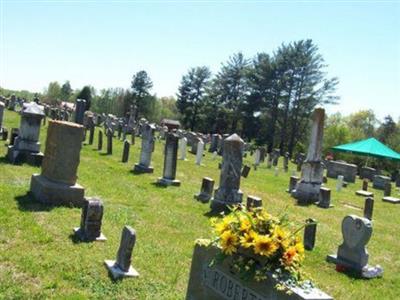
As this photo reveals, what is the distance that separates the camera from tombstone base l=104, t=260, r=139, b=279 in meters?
6.96

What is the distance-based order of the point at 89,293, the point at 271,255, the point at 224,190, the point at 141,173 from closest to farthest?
1. the point at 271,255
2. the point at 89,293
3. the point at 224,190
4. the point at 141,173

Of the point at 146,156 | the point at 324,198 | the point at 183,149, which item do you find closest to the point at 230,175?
the point at 324,198

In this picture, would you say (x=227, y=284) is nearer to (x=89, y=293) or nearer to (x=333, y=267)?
(x=89, y=293)

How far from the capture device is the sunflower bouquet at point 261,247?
4.46 meters

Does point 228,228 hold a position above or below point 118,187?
above

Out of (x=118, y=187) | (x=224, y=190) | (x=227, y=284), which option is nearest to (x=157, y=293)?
(x=227, y=284)

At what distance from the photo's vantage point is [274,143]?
2276 inches

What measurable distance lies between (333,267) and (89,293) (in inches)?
212

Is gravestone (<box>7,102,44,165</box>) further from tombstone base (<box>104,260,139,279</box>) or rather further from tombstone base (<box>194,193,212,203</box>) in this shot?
tombstone base (<box>104,260,139,279</box>)

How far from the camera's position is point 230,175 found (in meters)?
13.4

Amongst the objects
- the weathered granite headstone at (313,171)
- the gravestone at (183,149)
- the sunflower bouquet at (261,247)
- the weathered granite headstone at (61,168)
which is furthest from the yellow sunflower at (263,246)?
the gravestone at (183,149)

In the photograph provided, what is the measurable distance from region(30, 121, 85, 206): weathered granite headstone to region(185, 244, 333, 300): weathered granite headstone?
562 cm

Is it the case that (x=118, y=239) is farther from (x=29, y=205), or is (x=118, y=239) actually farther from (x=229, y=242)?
(x=229, y=242)

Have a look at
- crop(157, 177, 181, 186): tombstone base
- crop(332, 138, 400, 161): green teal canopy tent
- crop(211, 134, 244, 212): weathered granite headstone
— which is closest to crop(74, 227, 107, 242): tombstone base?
crop(211, 134, 244, 212): weathered granite headstone
